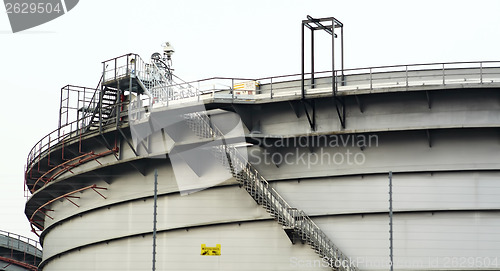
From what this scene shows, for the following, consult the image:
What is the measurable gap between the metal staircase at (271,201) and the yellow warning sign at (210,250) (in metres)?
2.04

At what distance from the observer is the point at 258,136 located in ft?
79.0

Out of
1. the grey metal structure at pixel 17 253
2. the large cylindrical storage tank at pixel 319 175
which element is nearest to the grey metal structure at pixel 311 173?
the large cylindrical storage tank at pixel 319 175

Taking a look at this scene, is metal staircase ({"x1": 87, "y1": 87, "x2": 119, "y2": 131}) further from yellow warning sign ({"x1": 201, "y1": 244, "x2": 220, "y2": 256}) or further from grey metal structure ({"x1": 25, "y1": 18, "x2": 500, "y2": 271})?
yellow warning sign ({"x1": 201, "y1": 244, "x2": 220, "y2": 256})

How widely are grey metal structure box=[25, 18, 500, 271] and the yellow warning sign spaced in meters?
0.04

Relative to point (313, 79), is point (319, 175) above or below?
below

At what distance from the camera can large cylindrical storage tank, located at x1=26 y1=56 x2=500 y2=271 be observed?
22797mm

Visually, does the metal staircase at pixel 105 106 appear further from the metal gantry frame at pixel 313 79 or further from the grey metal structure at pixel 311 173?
the metal gantry frame at pixel 313 79

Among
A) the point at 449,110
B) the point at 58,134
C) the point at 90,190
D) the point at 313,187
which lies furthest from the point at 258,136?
the point at 58,134

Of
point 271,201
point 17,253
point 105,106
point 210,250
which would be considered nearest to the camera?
point 271,201

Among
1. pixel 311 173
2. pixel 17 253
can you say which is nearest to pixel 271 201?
pixel 311 173

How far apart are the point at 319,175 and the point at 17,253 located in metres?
30.0

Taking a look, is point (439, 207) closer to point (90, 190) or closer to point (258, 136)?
point (258, 136)

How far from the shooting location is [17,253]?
48969 millimetres

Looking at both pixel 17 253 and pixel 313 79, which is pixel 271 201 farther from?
pixel 17 253
